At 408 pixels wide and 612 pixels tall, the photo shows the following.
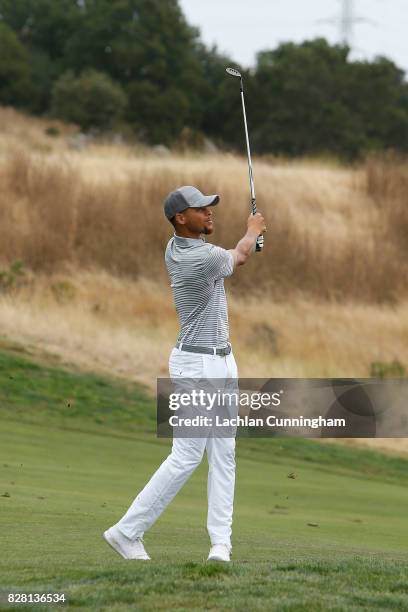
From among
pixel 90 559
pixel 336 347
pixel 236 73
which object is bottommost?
pixel 336 347

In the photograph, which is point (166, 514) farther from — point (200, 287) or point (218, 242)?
point (218, 242)

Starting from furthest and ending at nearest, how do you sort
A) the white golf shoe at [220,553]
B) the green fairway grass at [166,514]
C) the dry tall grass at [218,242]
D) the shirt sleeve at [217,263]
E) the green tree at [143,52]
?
the green tree at [143,52], the dry tall grass at [218,242], the white golf shoe at [220,553], the shirt sleeve at [217,263], the green fairway grass at [166,514]

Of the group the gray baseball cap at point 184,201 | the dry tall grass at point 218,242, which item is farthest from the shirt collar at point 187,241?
the dry tall grass at point 218,242

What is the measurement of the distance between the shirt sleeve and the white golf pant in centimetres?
39

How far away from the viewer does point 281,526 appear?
8.77 meters

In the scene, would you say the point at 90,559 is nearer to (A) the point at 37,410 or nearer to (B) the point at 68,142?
(A) the point at 37,410

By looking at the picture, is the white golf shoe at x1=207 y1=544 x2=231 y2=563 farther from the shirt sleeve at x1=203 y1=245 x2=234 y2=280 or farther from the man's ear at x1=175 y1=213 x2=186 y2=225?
the man's ear at x1=175 y1=213 x2=186 y2=225

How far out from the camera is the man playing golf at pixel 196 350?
5.82 m

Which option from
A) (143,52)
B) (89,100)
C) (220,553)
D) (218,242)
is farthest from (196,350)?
(143,52)

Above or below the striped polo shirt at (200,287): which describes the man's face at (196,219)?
above

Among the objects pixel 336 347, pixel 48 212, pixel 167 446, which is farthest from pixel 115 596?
pixel 48 212

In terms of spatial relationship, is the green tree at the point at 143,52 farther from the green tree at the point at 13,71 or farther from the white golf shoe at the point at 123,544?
the white golf shoe at the point at 123,544

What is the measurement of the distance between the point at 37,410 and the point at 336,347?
9.90m

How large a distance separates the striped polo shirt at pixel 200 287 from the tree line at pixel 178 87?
48017mm
